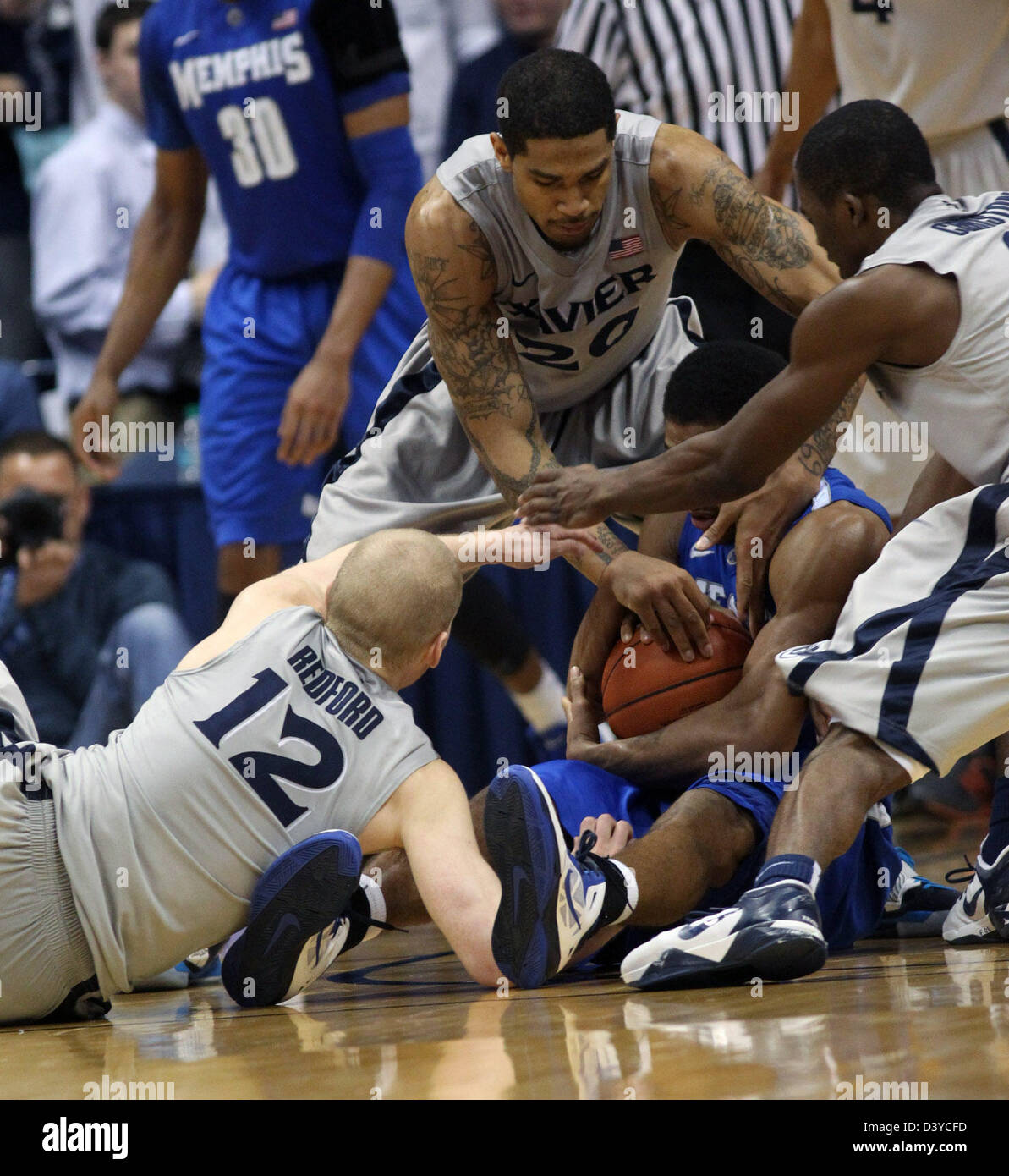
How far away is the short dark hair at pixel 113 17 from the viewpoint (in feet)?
16.8

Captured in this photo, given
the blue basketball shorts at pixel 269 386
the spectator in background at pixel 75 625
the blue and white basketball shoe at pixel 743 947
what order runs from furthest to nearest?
the spectator in background at pixel 75 625
the blue basketball shorts at pixel 269 386
the blue and white basketball shoe at pixel 743 947

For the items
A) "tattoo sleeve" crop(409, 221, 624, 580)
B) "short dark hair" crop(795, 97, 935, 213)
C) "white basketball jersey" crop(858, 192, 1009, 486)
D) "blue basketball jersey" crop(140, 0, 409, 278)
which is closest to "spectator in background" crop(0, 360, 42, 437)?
"blue basketball jersey" crop(140, 0, 409, 278)

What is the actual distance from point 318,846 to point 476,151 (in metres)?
1.78

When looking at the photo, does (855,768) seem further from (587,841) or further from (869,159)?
(869,159)

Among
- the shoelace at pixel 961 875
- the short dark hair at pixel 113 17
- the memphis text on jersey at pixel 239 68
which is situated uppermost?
the short dark hair at pixel 113 17

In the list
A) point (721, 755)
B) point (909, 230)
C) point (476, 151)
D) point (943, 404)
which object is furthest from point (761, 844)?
point (476, 151)

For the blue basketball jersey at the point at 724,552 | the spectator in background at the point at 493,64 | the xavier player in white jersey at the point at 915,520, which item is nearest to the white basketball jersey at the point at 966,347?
the xavier player in white jersey at the point at 915,520

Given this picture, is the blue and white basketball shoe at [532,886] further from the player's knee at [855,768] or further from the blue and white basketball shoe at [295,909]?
the player's knee at [855,768]

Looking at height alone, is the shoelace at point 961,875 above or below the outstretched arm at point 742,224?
below

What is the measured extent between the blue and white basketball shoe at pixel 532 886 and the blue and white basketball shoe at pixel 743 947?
111 mm

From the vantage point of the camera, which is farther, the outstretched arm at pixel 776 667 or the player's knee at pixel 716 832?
the outstretched arm at pixel 776 667

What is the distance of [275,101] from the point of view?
16.0 feet

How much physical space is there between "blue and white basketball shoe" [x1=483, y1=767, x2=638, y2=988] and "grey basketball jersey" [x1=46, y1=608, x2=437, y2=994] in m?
0.27

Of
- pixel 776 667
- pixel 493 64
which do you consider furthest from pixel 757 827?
pixel 493 64
